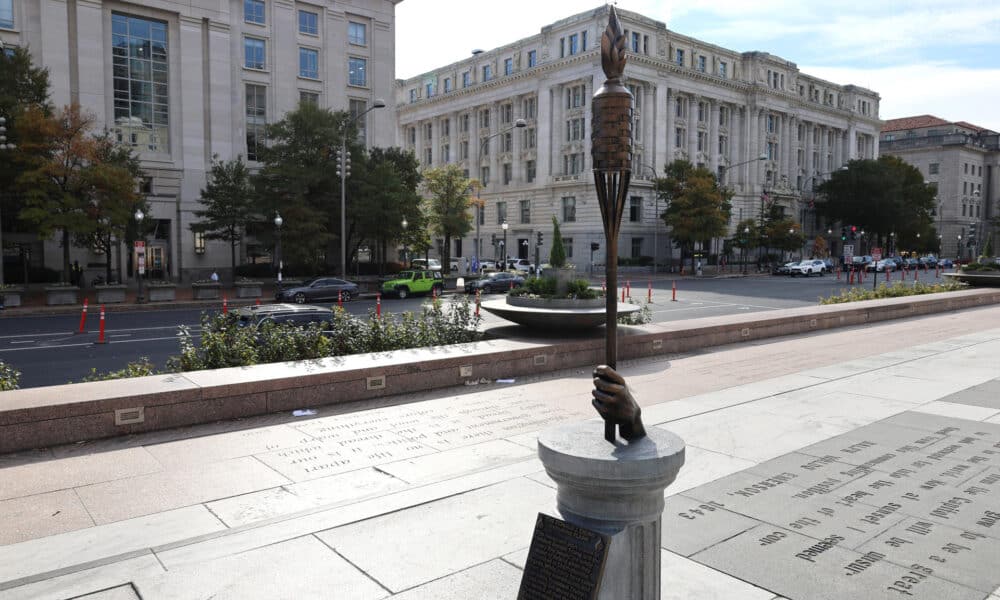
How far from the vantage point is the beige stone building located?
1748 inches

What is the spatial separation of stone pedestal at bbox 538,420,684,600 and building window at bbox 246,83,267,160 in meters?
53.3

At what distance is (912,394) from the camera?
1096 centimetres

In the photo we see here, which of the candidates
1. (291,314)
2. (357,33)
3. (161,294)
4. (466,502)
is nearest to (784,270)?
(357,33)

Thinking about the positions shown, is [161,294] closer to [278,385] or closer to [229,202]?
[229,202]

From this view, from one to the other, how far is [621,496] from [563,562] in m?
0.48

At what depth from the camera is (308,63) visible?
179 feet

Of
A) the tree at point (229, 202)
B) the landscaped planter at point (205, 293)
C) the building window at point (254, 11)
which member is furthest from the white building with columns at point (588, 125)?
the landscaped planter at point (205, 293)

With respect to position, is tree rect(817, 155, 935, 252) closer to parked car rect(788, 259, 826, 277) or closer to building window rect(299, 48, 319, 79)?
parked car rect(788, 259, 826, 277)

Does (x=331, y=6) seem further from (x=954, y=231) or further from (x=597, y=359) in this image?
(x=954, y=231)

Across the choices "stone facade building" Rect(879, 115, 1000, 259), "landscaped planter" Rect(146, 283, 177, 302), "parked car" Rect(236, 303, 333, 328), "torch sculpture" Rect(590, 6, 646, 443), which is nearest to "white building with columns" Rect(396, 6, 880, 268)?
"stone facade building" Rect(879, 115, 1000, 259)

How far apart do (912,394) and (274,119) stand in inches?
1970

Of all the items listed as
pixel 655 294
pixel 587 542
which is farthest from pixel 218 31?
pixel 587 542

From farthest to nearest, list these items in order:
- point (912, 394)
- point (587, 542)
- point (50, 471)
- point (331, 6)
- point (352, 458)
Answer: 1. point (331, 6)
2. point (912, 394)
3. point (352, 458)
4. point (50, 471)
5. point (587, 542)

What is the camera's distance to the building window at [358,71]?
5675 centimetres
